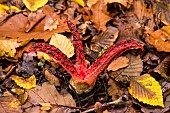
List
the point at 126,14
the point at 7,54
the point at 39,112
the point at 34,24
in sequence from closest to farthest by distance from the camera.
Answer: the point at 39,112 < the point at 7,54 < the point at 34,24 < the point at 126,14

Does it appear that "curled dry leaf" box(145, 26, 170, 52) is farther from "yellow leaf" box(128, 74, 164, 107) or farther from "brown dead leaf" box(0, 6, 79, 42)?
"brown dead leaf" box(0, 6, 79, 42)

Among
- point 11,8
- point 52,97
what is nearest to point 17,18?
point 11,8

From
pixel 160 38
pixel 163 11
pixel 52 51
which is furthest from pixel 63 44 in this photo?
pixel 163 11

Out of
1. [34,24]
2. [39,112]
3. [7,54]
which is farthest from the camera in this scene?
[34,24]

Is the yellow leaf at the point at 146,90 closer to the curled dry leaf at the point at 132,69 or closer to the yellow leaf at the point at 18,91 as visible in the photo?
the curled dry leaf at the point at 132,69

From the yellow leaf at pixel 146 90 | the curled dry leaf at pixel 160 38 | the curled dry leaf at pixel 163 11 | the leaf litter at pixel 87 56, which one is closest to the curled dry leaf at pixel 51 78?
the leaf litter at pixel 87 56

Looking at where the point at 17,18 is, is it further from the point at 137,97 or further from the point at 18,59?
the point at 137,97
